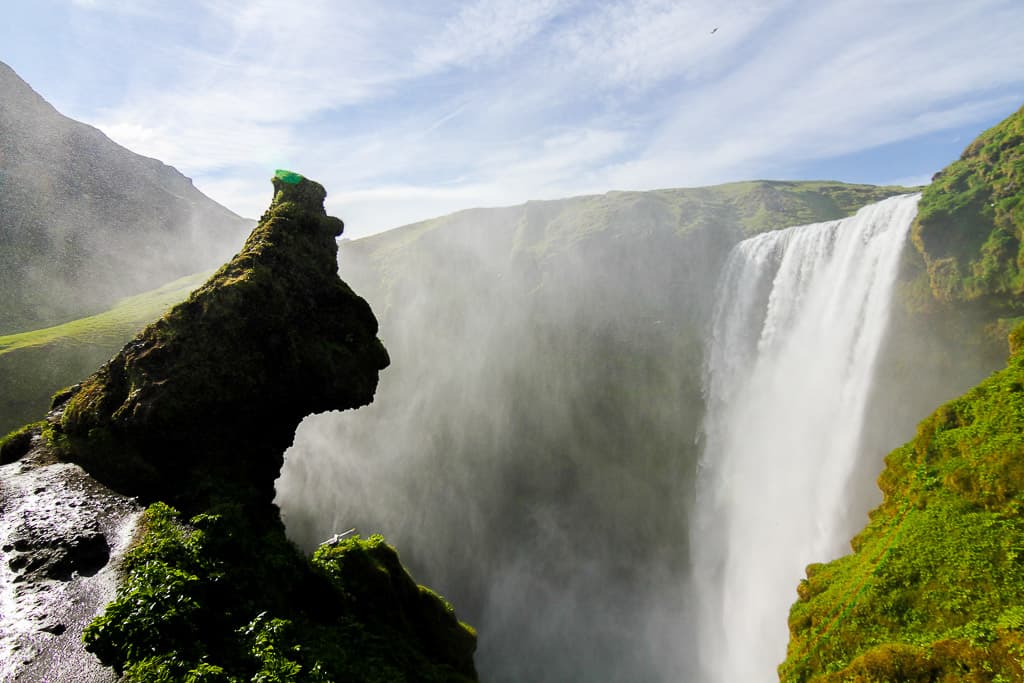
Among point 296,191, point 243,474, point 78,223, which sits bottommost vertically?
point 243,474

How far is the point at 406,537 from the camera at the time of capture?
48812 mm

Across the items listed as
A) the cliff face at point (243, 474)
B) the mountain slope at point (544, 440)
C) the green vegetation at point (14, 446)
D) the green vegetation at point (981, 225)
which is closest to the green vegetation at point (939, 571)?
the cliff face at point (243, 474)

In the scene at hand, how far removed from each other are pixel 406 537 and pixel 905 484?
140ft

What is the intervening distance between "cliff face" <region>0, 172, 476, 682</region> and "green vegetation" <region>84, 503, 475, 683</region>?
1.2 inches

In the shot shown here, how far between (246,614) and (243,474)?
16.2 feet

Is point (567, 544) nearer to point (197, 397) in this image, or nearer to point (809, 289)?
point (809, 289)

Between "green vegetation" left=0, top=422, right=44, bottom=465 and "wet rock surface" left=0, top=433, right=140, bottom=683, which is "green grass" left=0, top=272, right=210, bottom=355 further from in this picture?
"wet rock surface" left=0, top=433, right=140, bottom=683

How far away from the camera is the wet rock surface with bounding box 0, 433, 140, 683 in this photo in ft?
24.0

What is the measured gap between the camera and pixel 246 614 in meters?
8.19

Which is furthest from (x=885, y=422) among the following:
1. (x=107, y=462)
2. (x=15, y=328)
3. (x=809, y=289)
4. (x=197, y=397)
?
(x=15, y=328)

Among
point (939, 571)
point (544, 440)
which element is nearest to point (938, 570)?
point (939, 571)

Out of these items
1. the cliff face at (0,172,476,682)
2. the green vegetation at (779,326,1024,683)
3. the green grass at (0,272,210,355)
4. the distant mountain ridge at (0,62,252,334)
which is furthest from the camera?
the distant mountain ridge at (0,62,252,334)

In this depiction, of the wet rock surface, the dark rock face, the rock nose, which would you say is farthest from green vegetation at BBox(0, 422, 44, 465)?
the rock nose

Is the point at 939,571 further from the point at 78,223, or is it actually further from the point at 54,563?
the point at 78,223
